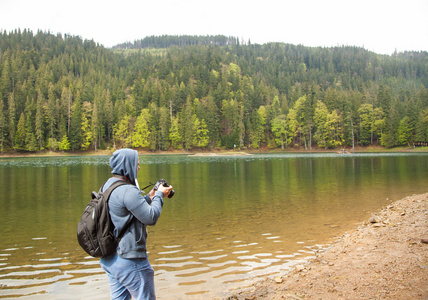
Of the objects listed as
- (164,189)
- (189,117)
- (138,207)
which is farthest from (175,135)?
(138,207)

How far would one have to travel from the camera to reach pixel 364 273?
679 cm

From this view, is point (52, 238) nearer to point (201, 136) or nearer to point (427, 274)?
point (427, 274)

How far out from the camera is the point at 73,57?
189000 millimetres

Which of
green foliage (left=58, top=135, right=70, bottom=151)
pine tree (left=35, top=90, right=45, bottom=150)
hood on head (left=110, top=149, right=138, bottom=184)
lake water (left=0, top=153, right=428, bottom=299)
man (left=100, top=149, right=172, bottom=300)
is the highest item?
pine tree (left=35, top=90, right=45, bottom=150)

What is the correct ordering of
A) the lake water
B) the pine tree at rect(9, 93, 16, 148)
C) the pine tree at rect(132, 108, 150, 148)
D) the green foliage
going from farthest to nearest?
the pine tree at rect(132, 108, 150, 148) < the green foliage < the pine tree at rect(9, 93, 16, 148) < the lake water

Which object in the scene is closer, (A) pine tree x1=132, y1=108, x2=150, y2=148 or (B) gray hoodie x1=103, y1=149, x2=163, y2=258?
(B) gray hoodie x1=103, y1=149, x2=163, y2=258

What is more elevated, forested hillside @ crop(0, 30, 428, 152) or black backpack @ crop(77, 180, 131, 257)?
forested hillside @ crop(0, 30, 428, 152)

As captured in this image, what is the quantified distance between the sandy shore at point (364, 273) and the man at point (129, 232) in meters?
2.91

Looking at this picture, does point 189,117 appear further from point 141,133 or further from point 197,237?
point 197,237

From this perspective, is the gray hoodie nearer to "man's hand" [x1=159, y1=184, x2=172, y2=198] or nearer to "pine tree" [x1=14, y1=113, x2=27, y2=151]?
"man's hand" [x1=159, y1=184, x2=172, y2=198]

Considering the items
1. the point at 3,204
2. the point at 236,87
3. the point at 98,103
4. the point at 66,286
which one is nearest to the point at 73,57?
the point at 98,103

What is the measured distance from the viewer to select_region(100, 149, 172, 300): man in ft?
12.5

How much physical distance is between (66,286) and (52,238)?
484 cm

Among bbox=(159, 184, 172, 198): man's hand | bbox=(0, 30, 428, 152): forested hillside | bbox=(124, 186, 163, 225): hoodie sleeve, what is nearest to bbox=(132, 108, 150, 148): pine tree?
bbox=(0, 30, 428, 152): forested hillside
